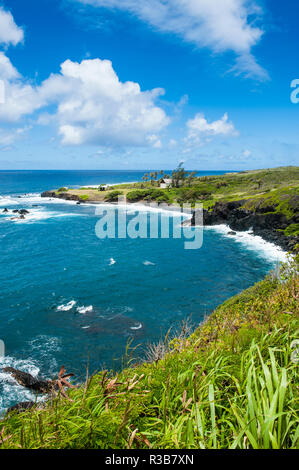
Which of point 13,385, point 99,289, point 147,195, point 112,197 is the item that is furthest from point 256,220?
point 112,197

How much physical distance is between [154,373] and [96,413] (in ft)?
4.50

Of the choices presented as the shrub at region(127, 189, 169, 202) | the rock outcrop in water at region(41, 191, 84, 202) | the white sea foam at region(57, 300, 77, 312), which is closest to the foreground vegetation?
the white sea foam at region(57, 300, 77, 312)

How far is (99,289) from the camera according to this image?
29172 millimetres

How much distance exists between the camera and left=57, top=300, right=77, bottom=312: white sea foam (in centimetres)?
2495

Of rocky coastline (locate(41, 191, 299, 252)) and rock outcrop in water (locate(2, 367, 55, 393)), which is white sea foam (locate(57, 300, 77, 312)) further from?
rocky coastline (locate(41, 191, 299, 252))

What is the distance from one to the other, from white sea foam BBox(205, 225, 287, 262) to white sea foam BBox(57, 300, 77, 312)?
87.2ft

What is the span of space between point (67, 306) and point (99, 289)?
176 inches

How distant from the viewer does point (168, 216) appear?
7675cm

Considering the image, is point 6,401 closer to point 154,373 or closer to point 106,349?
point 106,349

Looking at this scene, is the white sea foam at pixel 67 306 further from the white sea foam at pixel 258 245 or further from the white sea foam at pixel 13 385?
the white sea foam at pixel 258 245

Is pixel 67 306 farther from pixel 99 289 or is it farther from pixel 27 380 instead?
pixel 27 380

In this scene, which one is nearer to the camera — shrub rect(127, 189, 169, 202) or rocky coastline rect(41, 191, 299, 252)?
rocky coastline rect(41, 191, 299, 252)

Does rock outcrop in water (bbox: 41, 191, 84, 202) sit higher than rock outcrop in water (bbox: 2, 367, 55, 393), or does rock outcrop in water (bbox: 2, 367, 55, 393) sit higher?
rock outcrop in water (bbox: 41, 191, 84, 202)
